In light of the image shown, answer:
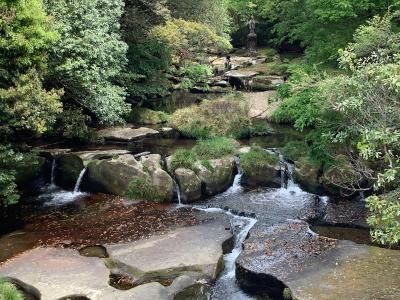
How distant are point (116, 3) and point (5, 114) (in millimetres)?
8357

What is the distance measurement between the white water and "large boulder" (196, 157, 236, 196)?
196 inches

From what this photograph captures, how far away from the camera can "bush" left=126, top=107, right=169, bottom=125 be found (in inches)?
1014

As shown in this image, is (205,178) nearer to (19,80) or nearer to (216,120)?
(216,120)

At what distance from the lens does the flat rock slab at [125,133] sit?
22.6 metres

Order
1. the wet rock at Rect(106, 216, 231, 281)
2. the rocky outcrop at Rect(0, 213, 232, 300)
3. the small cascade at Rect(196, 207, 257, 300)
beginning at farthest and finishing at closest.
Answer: the wet rock at Rect(106, 216, 231, 281) → the small cascade at Rect(196, 207, 257, 300) → the rocky outcrop at Rect(0, 213, 232, 300)

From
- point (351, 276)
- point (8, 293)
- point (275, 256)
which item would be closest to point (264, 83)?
point (275, 256)

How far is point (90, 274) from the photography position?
11648mm

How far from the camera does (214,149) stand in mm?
19281

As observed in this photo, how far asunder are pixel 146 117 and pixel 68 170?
7840 millimetres

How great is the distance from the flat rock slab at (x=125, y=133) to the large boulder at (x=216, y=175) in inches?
224

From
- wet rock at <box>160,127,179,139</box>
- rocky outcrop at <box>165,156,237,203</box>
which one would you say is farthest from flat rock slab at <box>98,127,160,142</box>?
rocky outcrop at <box>165,156,237,203</box>

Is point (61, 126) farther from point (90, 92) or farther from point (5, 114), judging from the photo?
point (5, 114)

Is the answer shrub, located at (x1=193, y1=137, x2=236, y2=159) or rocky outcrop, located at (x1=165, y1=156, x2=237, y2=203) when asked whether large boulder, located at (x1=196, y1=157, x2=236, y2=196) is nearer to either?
rocky outcrop, located at (x1=165, y1=156, x2=237, y2=203)

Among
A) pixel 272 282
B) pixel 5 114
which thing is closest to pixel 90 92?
pixel 5 114
